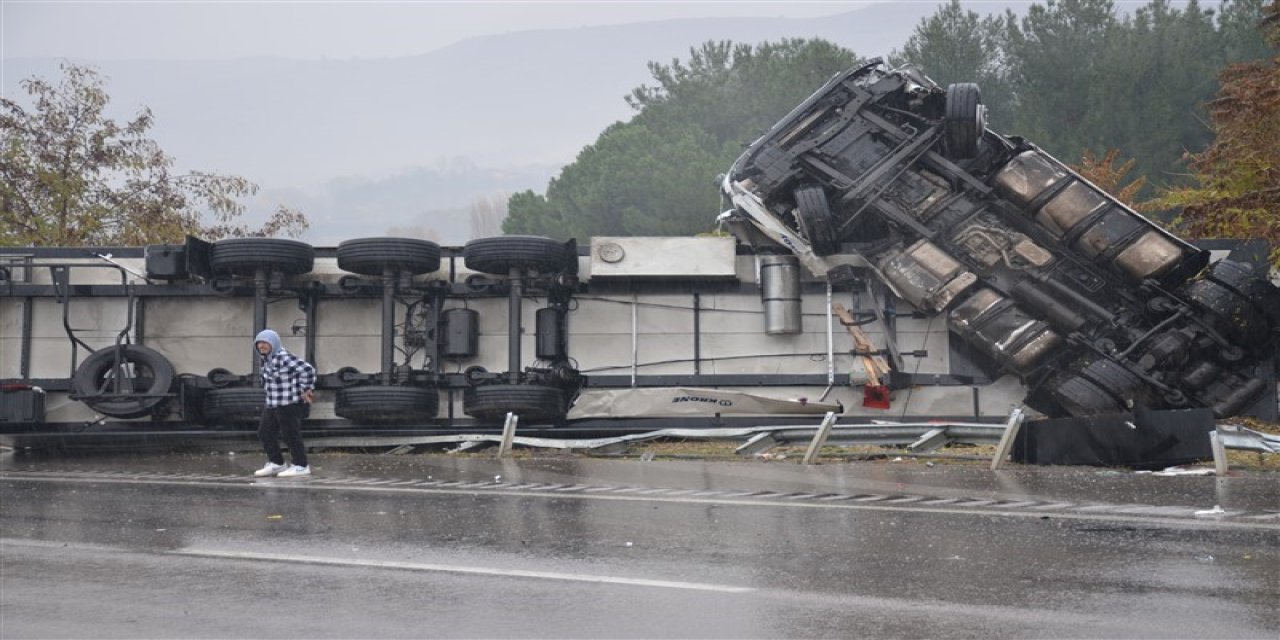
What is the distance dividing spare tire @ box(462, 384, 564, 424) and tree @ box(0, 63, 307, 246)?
49.5 feet

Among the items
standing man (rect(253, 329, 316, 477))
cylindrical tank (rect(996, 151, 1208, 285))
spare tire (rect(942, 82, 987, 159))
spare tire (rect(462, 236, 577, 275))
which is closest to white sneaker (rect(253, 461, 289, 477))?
standing man (rect(253, 329, 316, 477))

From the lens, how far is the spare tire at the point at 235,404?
1488 cm

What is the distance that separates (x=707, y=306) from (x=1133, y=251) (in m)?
4.96

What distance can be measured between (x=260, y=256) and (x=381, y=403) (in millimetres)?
2281

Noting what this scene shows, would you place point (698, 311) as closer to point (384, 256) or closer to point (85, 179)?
point (384, 256)

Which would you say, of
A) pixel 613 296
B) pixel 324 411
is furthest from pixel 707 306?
pixel 324 411

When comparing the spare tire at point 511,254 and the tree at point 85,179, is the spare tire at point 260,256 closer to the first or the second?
the spare tire at point 511,254

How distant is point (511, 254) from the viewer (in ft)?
50.0

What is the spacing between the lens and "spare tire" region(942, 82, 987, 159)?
15422mm

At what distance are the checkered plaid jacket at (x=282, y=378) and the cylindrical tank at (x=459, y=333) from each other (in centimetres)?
351

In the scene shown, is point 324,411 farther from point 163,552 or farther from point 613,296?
point 163,552

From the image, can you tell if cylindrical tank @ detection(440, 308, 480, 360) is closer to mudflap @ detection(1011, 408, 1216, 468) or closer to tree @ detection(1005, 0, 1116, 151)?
mudflap @ detection(1011, 408, 1216, 468)

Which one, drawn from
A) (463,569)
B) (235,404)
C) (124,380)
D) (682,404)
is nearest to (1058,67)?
(682,404)

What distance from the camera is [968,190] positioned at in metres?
15.8
